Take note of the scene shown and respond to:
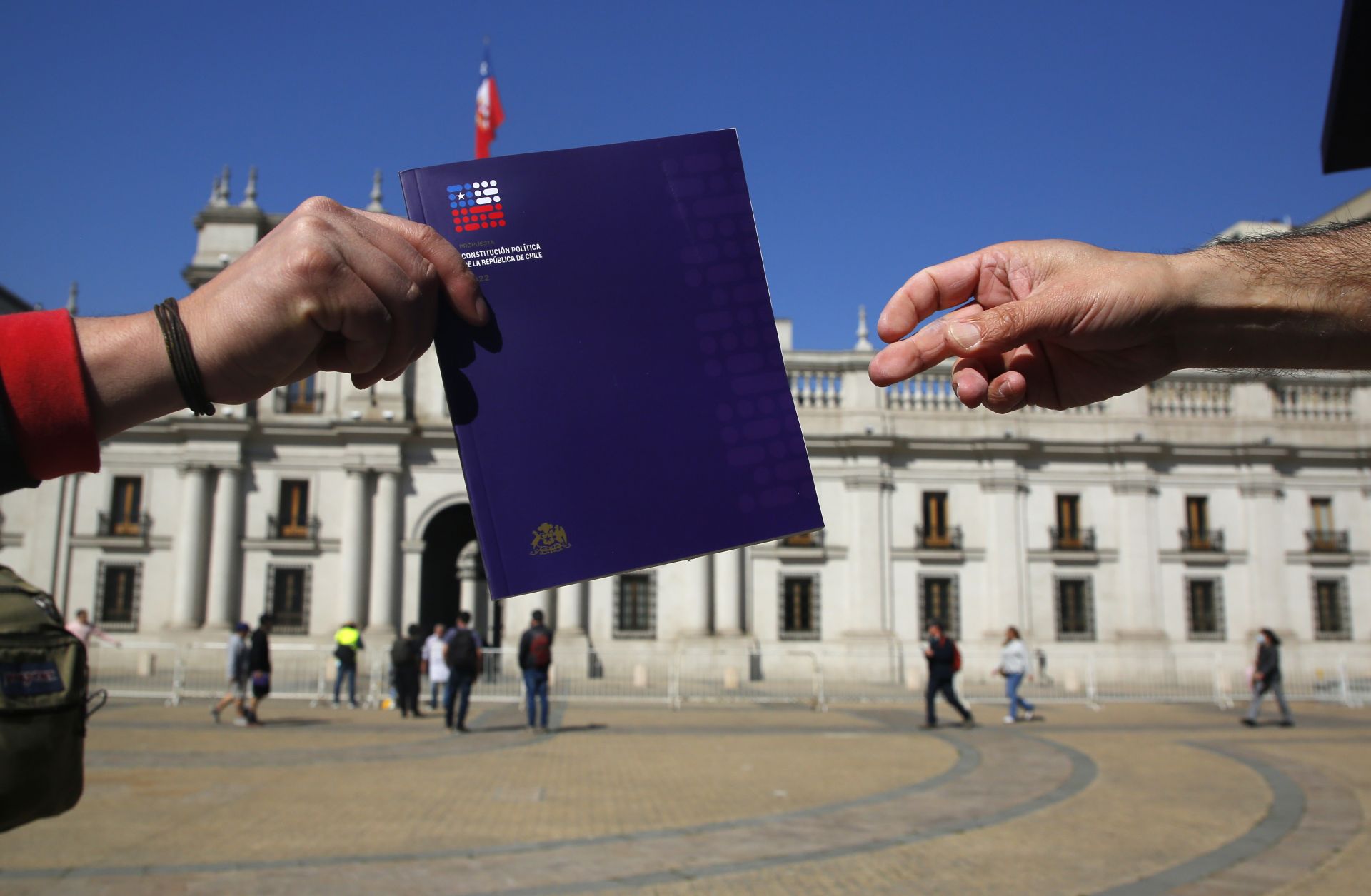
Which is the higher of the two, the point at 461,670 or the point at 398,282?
the point at 398,282

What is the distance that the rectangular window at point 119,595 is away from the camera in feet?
103

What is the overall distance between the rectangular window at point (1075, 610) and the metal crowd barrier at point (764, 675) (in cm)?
75

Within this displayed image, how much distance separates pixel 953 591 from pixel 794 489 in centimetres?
3249

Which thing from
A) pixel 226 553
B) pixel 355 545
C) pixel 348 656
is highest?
pixel 355 545

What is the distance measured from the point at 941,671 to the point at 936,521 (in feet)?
55.9

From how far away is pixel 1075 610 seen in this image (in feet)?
109

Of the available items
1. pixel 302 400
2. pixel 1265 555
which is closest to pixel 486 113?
pixel 302 400

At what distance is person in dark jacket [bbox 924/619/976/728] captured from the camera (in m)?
17.3

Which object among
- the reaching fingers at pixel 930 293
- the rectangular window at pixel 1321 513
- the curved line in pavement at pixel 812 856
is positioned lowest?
the curved line in pavement at pixel 812 856

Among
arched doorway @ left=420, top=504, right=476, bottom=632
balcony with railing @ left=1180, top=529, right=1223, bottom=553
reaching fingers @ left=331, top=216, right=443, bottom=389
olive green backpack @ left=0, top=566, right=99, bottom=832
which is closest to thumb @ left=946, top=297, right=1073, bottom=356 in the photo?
reaching fingers @ left=331, top=216, right=443, bottom=389

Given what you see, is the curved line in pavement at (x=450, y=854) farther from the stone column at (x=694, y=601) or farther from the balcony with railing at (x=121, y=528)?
the balcony with railing at (x=121, y=528)

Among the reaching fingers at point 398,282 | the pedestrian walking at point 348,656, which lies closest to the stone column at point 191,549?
the pedestrian walking at point 348,656

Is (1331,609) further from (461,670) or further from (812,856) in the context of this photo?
(812,856)

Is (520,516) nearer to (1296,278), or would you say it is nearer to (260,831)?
(1296,278)
